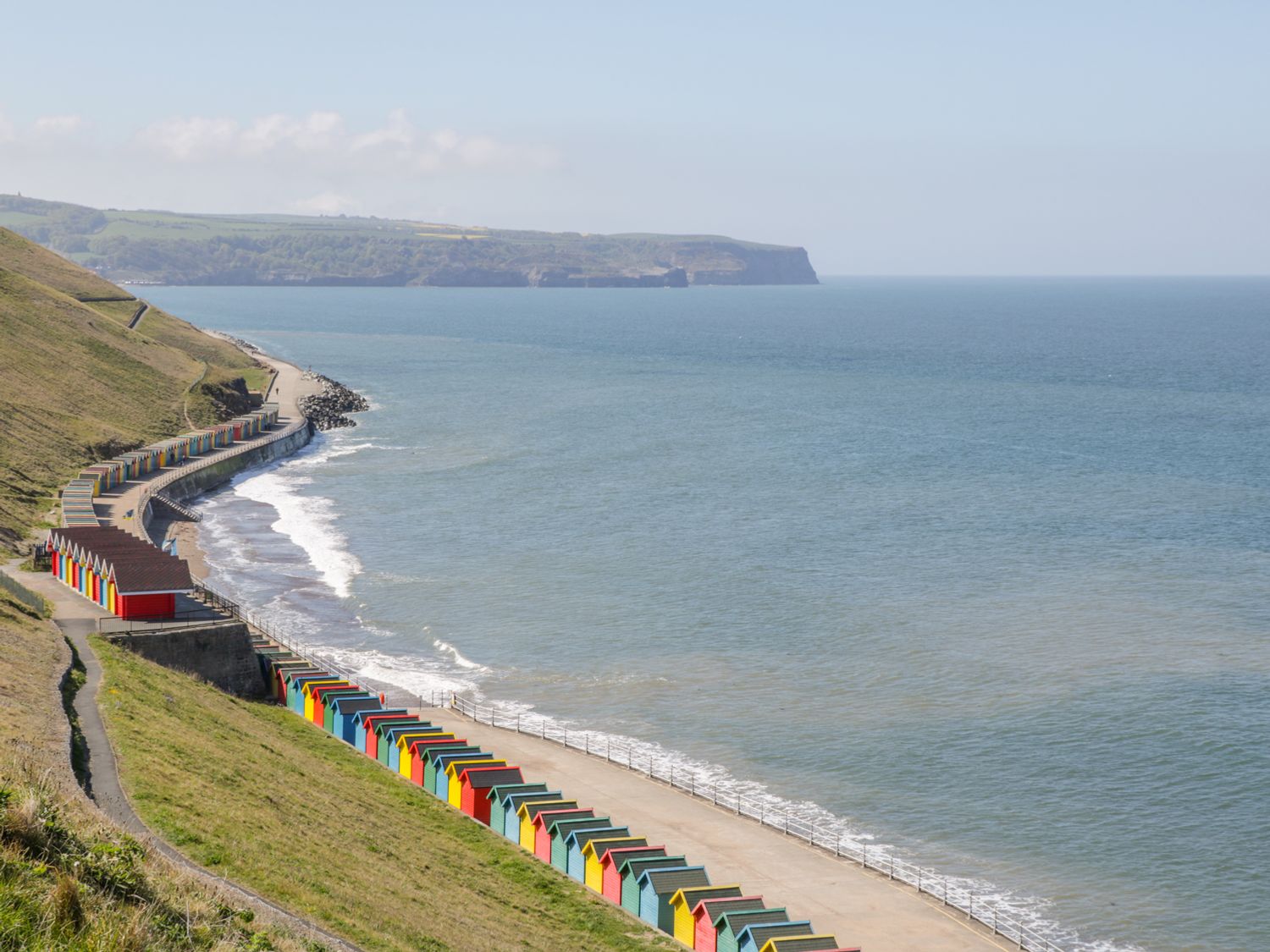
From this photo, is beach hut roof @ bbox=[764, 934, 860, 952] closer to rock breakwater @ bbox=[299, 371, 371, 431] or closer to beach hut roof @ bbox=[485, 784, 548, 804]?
beach hut roof @ bbox=[485, 784, 548, 804]

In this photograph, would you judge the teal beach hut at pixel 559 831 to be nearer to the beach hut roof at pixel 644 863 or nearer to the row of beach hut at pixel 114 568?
the beach hut roof at pixel 644 863

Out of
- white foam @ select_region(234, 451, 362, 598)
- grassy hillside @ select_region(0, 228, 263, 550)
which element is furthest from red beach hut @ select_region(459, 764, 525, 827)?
grassy hillside @ select_region(0, 228, 263, 550)

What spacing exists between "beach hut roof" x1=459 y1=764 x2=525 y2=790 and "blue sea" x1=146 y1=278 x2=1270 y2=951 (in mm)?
8014

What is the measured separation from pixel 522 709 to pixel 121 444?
55.0 meters

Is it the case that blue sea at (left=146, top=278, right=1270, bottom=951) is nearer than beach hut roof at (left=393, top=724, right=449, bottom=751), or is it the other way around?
blue sea at (left=146, top=278, right=1270, bottom=951)

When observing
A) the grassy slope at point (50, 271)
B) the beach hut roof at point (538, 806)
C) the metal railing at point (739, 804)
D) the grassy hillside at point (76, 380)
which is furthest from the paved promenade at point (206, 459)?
the beach hut roof at point (538, 806)

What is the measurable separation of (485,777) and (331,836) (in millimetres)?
7348

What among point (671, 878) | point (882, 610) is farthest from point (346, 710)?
point (882, 610)

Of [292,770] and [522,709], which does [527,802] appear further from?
[522,709]

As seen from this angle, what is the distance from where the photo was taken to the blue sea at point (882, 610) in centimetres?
3884

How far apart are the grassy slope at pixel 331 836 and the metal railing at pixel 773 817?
7.15m

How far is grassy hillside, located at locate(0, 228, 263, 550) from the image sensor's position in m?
80.4

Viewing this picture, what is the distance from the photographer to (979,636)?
2194 inches

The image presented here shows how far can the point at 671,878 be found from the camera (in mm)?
31188
